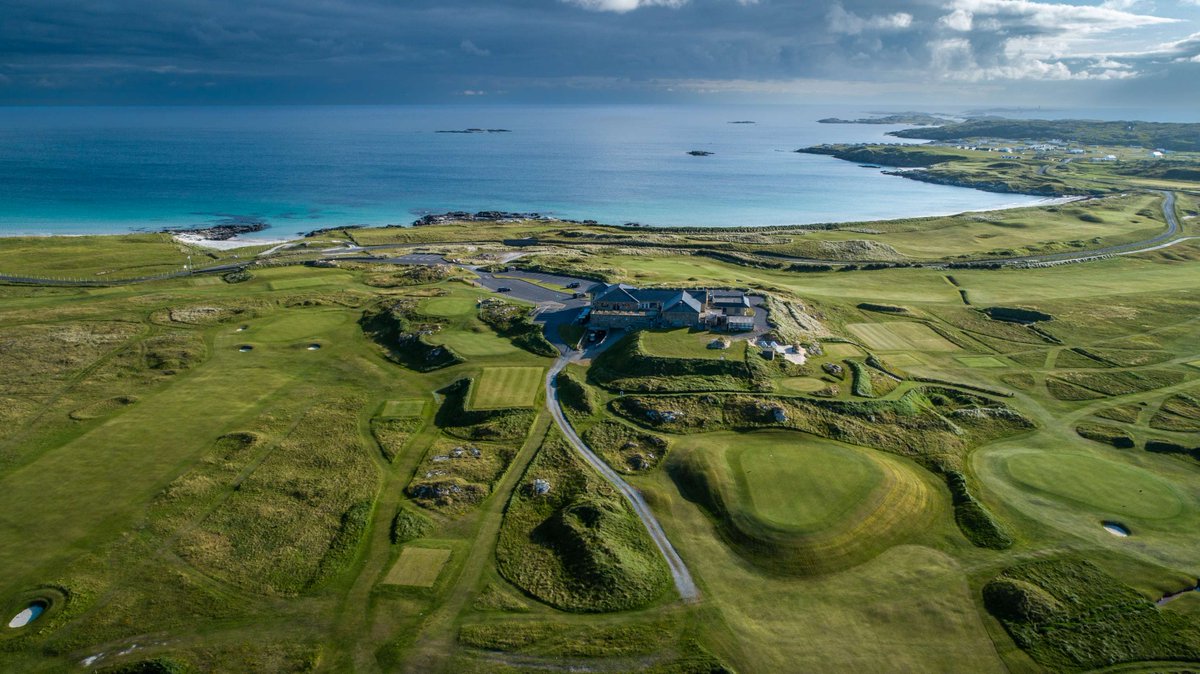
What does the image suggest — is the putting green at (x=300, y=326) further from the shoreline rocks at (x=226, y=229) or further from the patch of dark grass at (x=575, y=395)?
the shoreline rocks at (x=226, y=229)

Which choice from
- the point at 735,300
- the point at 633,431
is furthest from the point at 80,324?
the point at 735,300

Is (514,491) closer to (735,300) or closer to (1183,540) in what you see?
(735,300)

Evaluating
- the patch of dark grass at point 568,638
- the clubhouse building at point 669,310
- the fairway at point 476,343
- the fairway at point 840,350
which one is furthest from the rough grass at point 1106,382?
the fairway at point 476,343

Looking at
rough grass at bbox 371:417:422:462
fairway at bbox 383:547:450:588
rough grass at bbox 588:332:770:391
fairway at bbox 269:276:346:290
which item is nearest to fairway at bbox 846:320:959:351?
rough grass at bbox 588:332:770:391

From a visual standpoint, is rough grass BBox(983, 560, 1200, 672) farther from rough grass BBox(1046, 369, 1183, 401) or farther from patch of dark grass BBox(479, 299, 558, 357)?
patch of dark grass BBox(479, 299, 558, 357)

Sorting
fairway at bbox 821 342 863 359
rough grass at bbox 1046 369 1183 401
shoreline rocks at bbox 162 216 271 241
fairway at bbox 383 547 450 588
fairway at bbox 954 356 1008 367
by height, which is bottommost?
fairway at bbox 383 547 450 588

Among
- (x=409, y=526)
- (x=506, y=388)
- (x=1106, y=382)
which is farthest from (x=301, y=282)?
(x=1106, y=382)
